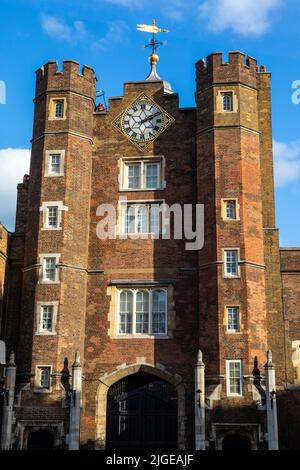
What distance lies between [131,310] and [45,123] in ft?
29.6

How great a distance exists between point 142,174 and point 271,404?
11231mm

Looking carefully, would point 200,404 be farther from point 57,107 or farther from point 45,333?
point 57,107

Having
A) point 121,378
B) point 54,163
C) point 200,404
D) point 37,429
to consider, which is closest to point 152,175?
point 54,163

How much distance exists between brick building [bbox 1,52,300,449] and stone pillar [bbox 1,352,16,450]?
0.06 meters

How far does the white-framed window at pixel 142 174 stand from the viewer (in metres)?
31.8

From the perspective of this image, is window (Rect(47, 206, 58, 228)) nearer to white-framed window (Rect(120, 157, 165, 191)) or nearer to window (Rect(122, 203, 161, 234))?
window (Rect(122, 203, 161, 234))

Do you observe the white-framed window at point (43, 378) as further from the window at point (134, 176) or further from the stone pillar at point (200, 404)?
the window at point (134, 176)

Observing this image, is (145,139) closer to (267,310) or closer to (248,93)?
(248,93)

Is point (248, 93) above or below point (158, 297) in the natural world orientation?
above

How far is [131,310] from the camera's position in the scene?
98.7 ft

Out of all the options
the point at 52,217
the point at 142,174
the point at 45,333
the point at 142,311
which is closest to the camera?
the point at 45,333

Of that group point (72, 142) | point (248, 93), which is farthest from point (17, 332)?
point (248, 93)

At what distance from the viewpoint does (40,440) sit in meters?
27.9

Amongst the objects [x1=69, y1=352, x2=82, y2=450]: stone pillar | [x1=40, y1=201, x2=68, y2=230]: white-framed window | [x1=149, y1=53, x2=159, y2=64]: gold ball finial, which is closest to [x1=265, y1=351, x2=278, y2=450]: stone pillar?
[x1=69, y1=352, x2=82, y2=450]: stone pillar
